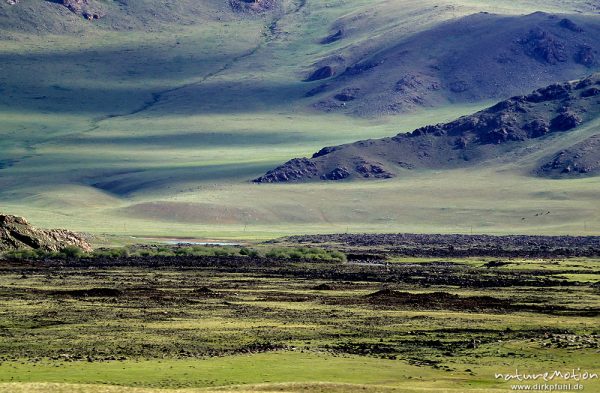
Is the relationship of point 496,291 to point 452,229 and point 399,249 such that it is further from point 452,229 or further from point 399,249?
point 452,229

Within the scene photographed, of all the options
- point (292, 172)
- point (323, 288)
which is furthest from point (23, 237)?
point (292, 172)

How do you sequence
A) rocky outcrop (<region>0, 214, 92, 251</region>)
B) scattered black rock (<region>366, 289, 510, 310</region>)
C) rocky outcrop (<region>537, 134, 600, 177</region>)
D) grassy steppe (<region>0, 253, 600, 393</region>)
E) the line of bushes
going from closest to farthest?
grassy steppe (<region>0, 253, 600, 393</region>) < scattered black rock (<region>366, 289, 510, 310</region>) < the line of bushes < rocky outcrop (<region>0, 214, 92, 251</region>) < rocky outcrop (<region>537, 134, 600, 177</region>)

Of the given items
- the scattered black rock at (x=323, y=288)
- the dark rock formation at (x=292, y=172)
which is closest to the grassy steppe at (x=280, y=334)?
the scattered black rock at (x=323, y=288)

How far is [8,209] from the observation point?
17175cm

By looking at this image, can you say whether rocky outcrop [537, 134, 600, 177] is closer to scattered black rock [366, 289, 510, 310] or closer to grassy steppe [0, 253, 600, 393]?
grassy steppe [0, 253, 600, 393]

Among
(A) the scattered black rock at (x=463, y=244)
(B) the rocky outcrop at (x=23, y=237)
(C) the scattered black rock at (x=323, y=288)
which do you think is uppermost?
(B) the rocky outcrop at (x=23, y=237)

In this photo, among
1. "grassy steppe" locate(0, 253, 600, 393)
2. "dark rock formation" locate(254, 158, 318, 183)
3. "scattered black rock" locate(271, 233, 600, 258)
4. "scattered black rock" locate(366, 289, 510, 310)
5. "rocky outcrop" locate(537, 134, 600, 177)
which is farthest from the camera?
"dark rock formation" locate(254, 158, 318, 183)

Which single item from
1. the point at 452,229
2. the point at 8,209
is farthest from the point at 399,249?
the point at 8,209

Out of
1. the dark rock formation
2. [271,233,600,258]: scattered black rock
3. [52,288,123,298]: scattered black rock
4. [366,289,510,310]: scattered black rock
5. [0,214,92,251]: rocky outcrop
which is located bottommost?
[271,233,600,258]: scattered black rock

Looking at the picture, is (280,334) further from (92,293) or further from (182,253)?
(182,253)

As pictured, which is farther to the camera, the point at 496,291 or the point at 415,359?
the point at 496,291

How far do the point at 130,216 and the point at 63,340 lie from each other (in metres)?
128

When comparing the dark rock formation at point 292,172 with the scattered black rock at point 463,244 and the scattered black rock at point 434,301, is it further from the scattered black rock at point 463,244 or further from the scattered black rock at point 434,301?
the scattered black rock at point 434,301

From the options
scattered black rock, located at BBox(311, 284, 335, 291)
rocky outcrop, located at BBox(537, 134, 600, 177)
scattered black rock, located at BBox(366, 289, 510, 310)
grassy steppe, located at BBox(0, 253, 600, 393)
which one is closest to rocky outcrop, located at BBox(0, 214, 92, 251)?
grassy steppe, located at BBox(0, 253, 600, 393)
